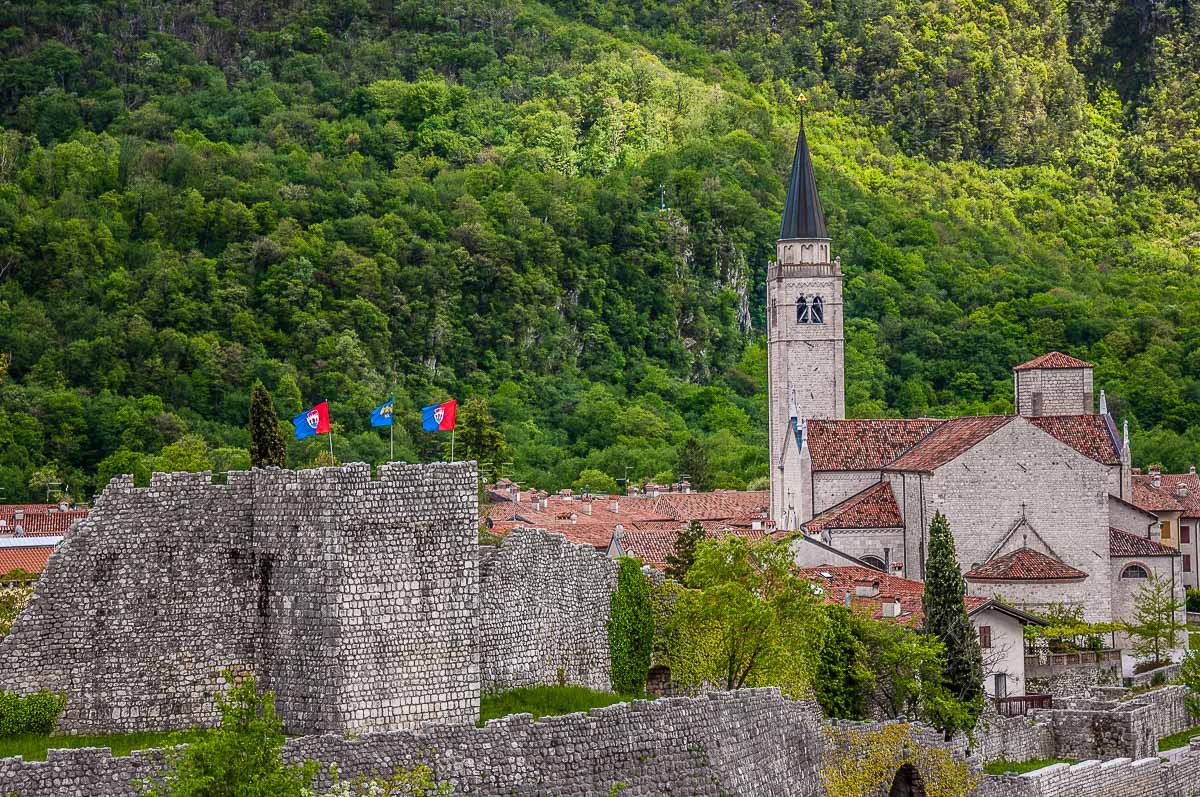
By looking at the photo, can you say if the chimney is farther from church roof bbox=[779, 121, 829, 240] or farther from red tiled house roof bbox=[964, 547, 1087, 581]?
church roof bbox=[779, 121, 829, 240]

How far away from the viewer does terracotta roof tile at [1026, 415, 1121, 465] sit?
212ft

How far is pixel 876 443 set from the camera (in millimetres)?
68250

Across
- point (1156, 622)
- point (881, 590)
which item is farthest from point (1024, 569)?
point (881, 590)

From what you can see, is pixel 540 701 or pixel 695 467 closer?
pixel 540 701

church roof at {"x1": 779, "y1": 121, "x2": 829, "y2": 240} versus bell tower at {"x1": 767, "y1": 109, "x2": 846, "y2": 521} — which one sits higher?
church roof at {"x1": 779, "y1": 121, "x2": 829, "y2": 240}

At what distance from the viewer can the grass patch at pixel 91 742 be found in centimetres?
2350

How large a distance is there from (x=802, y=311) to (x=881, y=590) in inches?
1219

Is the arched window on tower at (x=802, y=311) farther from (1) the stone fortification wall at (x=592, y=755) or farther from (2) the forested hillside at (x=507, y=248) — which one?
(1) the stone fortification wall at (x=592, y=755)

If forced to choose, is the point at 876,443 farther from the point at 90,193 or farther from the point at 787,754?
the point at 90,193

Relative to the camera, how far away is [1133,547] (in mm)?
63969

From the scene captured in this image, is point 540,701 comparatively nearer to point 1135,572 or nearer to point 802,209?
point 1135,572

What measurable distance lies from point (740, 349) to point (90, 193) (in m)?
47.5

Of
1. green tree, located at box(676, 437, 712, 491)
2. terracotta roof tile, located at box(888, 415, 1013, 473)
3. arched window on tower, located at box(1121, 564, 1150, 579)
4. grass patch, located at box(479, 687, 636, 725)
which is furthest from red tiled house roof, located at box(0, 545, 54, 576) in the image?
green tree, located at box(676, 437, 712, 491)

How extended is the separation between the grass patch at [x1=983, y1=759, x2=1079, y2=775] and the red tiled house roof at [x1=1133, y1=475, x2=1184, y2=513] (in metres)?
29.9
